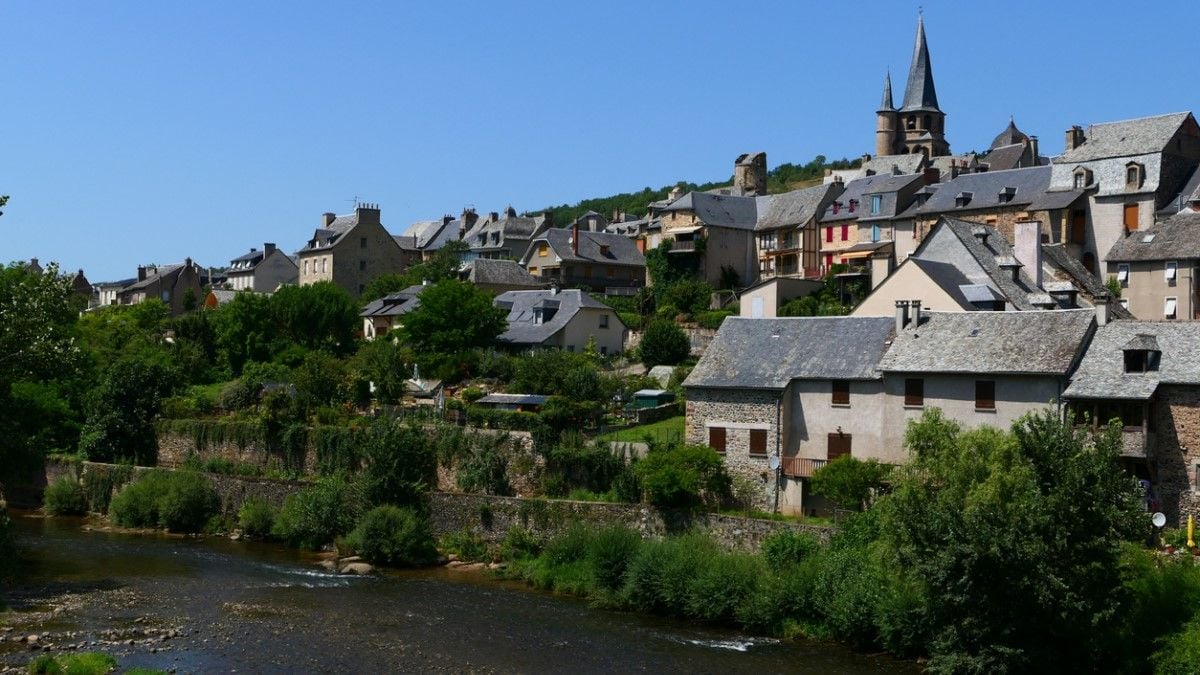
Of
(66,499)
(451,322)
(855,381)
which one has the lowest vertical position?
(66,499)

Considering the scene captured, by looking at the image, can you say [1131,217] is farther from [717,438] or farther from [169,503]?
[169,503]

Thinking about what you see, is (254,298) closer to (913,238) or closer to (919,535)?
(913,238)

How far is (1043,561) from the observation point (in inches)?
1015

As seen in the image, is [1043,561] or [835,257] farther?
[835,257]

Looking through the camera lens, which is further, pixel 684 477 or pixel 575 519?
pixel 575 519

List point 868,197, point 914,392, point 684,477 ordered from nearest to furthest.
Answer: point 914,392
point 684,477
point 868,197

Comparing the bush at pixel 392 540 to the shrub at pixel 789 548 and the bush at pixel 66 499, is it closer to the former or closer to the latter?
the shrub at pixel 789 548

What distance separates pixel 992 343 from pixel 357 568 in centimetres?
2066

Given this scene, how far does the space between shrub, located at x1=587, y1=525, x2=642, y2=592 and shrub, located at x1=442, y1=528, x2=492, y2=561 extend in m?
5.64

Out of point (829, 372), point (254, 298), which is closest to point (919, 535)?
point (829, 372)

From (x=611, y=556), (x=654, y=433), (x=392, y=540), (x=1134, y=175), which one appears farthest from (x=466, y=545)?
(x=1134, y=175)

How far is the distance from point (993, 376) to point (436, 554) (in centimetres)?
1871

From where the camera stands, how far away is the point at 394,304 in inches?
2940

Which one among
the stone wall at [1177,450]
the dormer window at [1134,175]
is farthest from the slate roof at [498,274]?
the stone wall at [1177,450]
